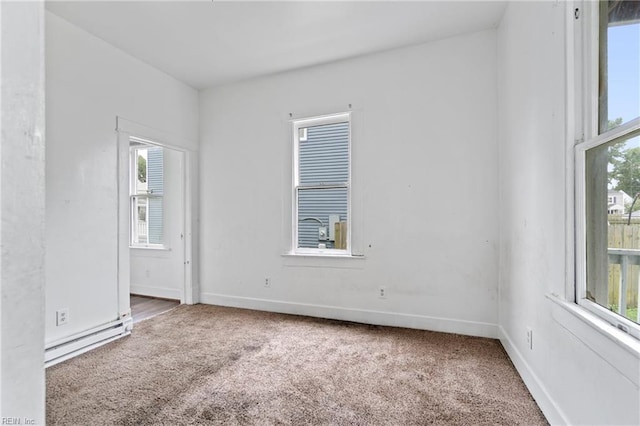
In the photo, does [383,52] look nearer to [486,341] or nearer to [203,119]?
[203,119]

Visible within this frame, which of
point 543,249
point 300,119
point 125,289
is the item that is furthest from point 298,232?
point 543,249

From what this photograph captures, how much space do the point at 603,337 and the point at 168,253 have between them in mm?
4639

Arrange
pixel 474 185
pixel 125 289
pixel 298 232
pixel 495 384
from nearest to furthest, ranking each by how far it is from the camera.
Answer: pixel 495 384 → pixel 474 185 → pixel 125 289 → pixel 298 232

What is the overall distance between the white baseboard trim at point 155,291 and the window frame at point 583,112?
438cm

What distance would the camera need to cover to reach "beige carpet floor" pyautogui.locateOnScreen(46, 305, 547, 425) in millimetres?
1729

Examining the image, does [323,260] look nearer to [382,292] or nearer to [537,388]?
[382,292]

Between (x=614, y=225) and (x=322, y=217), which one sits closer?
(x=614, y=225)

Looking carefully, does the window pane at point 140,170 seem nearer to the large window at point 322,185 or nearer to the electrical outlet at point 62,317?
the electrical outlet at point 62,317

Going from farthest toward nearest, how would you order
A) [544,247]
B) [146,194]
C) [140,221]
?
[140,221] < [146,194] < [544,247]

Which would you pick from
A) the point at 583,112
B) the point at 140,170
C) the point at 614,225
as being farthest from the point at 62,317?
the point at 583,112

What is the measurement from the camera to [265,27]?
2.71m

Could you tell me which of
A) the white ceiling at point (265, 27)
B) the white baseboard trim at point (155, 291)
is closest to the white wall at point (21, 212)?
the white ceiling at point (265, 27)

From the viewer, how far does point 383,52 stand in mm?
3143

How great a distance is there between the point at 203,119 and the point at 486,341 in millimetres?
4074
